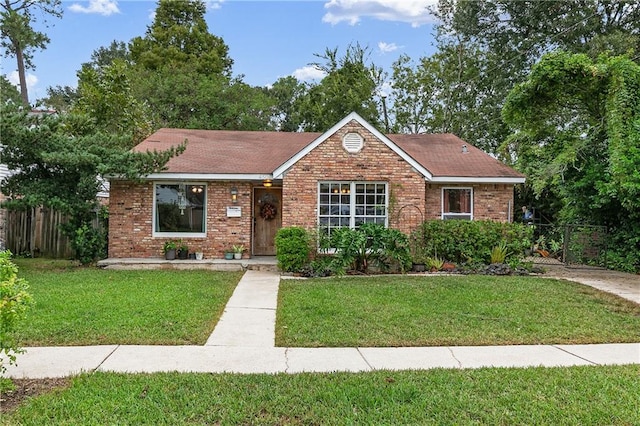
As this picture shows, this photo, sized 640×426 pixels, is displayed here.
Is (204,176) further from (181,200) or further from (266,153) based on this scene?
(266,153)

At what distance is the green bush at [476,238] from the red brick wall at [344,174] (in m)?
0.91

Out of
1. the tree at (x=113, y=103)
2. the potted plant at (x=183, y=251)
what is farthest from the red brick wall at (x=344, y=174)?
the tree at (x=113, y=103)

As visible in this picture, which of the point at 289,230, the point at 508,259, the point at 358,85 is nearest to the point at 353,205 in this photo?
the point at 289,230

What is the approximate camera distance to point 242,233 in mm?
12680

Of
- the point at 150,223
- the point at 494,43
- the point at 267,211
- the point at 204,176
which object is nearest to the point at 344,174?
the point at 267,211

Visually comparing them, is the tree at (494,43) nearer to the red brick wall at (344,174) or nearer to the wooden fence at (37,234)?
the red brick wall at (344,174)

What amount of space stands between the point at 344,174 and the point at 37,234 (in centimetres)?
950

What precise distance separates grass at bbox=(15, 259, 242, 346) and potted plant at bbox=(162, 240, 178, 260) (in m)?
1.41

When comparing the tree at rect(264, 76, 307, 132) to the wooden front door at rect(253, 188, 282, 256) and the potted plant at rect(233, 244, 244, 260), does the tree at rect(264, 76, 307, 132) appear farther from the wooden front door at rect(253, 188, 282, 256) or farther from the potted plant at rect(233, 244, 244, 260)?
the potted plant at rect(233, 244, 244, 260)

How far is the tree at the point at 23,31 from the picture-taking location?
21.9 meters

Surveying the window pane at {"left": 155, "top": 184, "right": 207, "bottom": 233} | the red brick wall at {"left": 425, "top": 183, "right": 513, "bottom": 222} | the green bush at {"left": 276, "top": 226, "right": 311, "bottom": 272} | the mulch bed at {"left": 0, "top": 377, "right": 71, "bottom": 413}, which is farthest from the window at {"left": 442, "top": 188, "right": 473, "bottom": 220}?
the mulch bed at {"left": 0, "top": 377, "right": 71, "bottom": 413}

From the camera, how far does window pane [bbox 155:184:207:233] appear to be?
41.6 ft

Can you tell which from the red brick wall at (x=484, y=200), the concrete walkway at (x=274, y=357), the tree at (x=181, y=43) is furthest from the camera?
the tree at (x=181, y=43)

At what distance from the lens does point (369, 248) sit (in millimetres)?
11398
